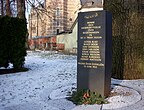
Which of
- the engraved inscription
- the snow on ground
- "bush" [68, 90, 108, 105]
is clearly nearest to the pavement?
the snow on ground

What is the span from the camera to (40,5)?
79.8 feet

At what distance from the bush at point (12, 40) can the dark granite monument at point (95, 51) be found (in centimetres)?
621

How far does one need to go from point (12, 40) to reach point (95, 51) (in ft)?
22.5

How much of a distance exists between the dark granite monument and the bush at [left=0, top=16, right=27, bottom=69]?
6.21 meters

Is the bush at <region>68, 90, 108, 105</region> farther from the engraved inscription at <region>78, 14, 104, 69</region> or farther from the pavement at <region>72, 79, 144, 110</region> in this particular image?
the engraved inscription at <region>78, 14, 104, 69</region>

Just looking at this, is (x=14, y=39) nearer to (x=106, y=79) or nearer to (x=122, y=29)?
(x=122, y=29)

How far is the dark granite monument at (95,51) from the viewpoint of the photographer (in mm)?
7926

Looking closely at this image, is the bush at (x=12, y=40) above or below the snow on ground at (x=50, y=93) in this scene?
above

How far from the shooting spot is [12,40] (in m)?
13.8

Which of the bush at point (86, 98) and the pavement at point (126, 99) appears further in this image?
the bush at point (86, 98)

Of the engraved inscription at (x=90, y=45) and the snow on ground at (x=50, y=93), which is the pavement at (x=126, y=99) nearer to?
the snow on ground at (x=50, y=93)

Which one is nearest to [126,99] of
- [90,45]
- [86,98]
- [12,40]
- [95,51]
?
Answer: [86,98]

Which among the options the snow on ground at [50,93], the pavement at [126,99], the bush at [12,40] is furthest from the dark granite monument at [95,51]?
the bush at [12,40]

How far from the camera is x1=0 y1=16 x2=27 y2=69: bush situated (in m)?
13.5
